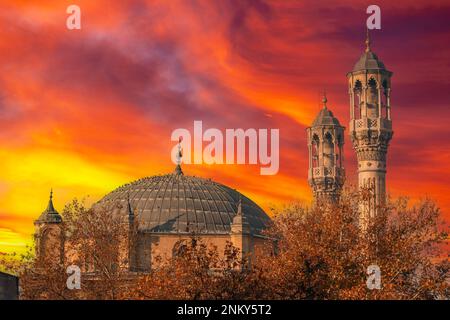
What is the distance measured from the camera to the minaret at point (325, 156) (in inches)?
4279

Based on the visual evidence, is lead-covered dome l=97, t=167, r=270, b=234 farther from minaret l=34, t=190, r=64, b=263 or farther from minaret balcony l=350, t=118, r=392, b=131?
minaret balcony l=350, t=118, r=392, b=131

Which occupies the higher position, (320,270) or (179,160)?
(179,160)

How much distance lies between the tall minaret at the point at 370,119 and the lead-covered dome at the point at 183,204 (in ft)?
33.3

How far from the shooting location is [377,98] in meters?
99.0

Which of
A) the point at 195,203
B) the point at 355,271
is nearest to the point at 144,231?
the point at 195,203

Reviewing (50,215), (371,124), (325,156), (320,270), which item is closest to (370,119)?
(371,124)

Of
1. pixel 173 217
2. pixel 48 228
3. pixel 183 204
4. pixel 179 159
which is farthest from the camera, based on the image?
pixel 179 159

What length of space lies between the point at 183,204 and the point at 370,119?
17.9m

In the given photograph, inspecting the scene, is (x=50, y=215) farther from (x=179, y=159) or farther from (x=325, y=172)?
(x=325, y=172)

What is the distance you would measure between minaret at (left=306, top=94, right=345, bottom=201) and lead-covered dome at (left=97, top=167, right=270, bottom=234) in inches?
386

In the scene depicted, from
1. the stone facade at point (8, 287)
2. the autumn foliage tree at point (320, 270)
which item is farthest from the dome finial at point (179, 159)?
the stone facade at point (8, 287)

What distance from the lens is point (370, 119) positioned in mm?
97312

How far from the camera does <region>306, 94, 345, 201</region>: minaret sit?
109m

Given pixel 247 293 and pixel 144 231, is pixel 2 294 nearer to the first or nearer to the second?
pixel 247 293
